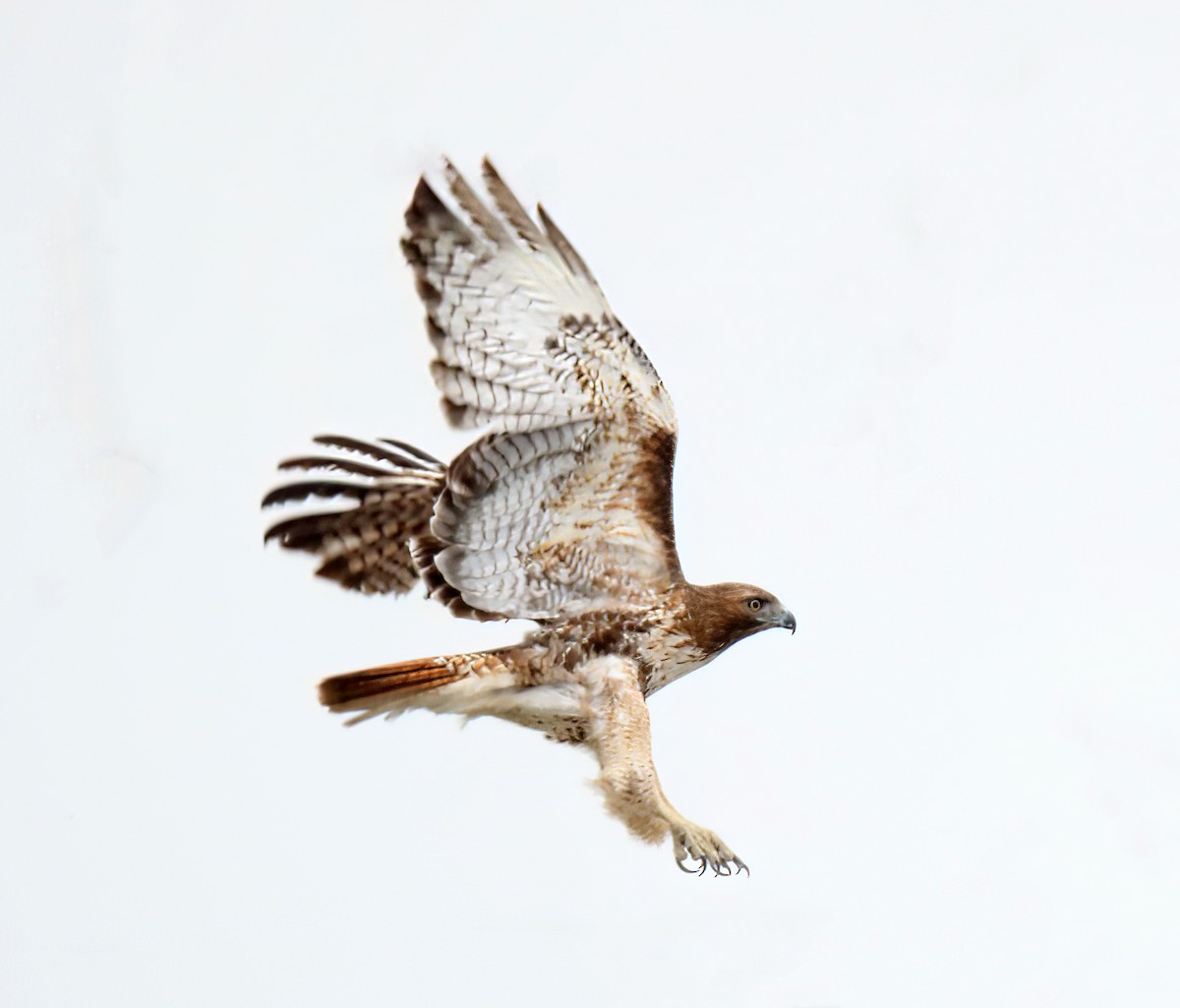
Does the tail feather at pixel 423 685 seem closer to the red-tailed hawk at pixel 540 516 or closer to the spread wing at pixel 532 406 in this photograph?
the red-tailed hawk at pixel 540 516

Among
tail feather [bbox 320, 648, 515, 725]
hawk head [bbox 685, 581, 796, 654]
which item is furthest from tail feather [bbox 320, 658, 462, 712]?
hawk head [bbox 685, 581, 796, 654]

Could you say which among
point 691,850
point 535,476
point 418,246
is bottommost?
point 691,850

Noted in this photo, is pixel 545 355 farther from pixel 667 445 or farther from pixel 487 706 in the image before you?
pixel 487 706

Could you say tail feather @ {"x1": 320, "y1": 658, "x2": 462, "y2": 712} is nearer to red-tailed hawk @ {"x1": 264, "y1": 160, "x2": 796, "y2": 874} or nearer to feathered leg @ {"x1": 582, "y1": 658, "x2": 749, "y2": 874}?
red-tailed hawk @ {"x1": 264, "y1": 160, "x2": 796, "y2": 874}

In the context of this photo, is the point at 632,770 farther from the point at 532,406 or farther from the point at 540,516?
the point at 532,406

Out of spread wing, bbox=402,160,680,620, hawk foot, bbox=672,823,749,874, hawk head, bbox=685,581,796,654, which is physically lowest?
hawk foot, bbox=672,823,749,874

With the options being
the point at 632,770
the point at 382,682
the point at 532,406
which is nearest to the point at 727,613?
the point at 632,770

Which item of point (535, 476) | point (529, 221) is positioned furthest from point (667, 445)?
point (529, 221)
